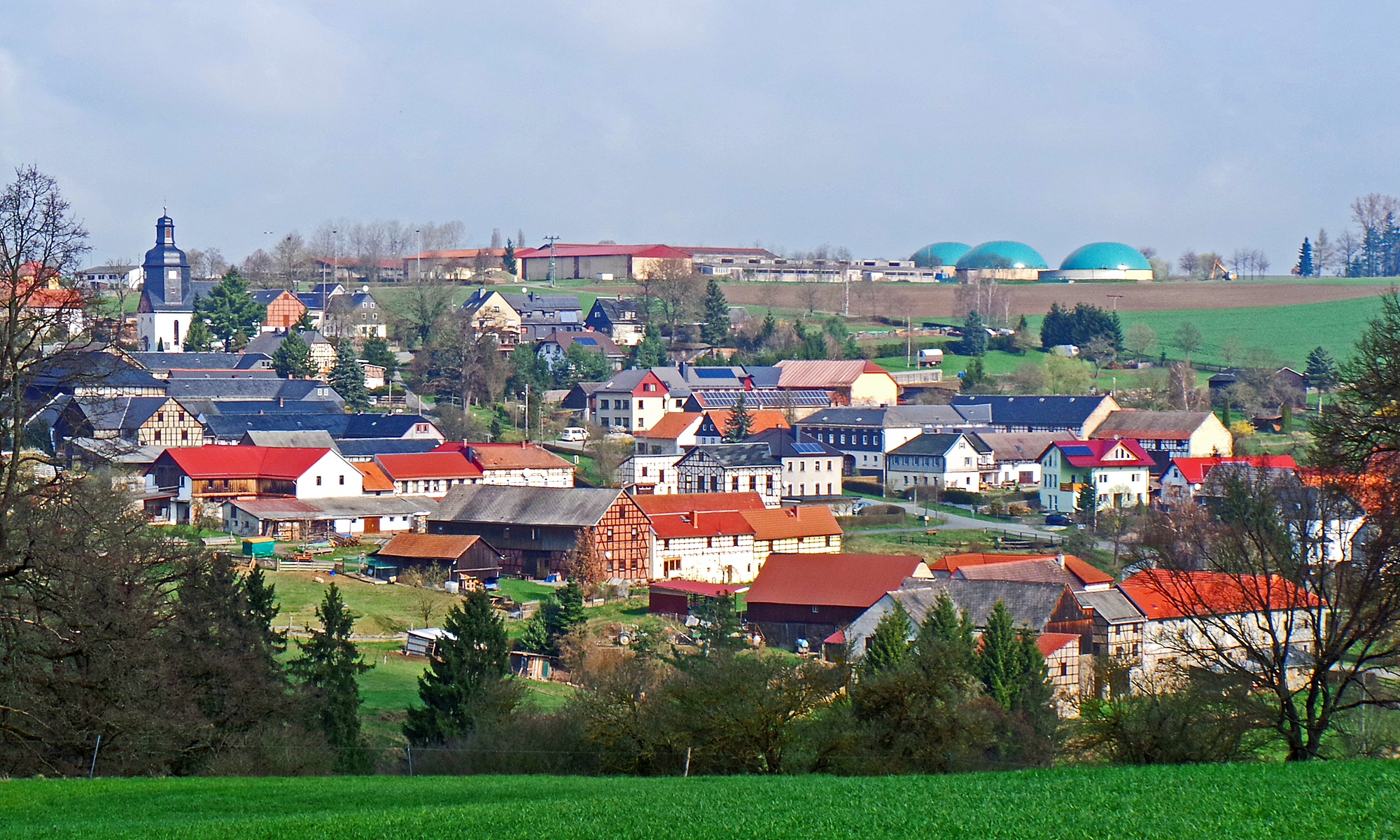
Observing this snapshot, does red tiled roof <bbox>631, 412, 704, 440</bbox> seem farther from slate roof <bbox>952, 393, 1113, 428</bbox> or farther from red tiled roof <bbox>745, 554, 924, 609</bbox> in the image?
red tiled roof <bbox>745, 554, 924, 609</bbox>

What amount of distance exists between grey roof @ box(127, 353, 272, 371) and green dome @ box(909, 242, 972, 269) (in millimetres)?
88580

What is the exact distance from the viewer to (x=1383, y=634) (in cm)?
2089

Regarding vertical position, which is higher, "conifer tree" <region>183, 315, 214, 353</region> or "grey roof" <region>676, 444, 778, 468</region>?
"conifer tree" <region>183, 315, 214, 353</region>

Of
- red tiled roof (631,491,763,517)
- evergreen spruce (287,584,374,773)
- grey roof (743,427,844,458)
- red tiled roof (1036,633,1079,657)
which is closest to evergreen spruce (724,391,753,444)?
grey roof (743,427,844,458)

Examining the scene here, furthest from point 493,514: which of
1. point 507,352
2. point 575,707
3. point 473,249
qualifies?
point 473,249

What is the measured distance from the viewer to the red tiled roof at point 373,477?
5644 centimetres

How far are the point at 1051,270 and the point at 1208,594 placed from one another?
12473 centimetres

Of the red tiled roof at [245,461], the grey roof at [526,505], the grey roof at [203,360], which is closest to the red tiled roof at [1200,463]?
the grey roof at [526,505]

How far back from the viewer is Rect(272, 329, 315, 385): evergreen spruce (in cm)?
7700

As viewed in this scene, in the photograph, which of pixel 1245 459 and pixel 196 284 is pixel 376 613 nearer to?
pixel 1245 459

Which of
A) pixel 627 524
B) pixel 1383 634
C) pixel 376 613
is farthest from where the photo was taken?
pixel 627 524

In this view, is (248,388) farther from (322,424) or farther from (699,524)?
(699,524)

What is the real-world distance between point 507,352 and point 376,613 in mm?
52054

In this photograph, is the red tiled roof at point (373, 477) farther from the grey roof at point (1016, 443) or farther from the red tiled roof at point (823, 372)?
the red tiled roof at point (823, 372)
